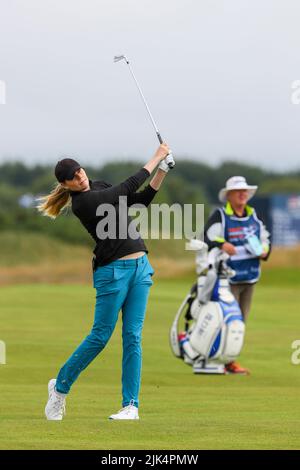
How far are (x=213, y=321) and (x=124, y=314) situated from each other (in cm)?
567

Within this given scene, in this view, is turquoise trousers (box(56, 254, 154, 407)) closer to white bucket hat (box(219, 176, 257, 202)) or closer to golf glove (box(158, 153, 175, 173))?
golf glove (box(158, 153, 175, 173))

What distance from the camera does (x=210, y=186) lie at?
84875mm

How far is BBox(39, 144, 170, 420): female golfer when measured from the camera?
35.9ft

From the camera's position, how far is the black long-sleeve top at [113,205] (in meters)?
10.9

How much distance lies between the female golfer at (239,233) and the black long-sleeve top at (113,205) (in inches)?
240

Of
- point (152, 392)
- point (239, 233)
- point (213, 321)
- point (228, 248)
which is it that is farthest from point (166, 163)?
point (239, 233)

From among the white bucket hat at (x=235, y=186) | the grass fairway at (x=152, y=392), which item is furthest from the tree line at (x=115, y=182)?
the white bucket hat at (x=235, y=186)

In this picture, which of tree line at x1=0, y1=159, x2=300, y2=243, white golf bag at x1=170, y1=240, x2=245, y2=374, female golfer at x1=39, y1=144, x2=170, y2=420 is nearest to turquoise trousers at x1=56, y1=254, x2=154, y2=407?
female golfer at x1=39, y1=144, x2=170, y2=420

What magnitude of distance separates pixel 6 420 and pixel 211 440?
202 cm

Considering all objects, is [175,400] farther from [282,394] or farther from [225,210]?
[225,210]

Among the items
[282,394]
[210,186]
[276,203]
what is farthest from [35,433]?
[210,186]

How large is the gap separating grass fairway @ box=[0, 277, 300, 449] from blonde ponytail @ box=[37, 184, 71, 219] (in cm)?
167

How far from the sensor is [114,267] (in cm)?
1100

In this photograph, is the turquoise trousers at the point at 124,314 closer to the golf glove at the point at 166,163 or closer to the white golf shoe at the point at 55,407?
the white golf shoe at the point at 55,407
